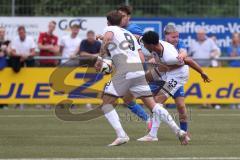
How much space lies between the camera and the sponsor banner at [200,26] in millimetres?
23438

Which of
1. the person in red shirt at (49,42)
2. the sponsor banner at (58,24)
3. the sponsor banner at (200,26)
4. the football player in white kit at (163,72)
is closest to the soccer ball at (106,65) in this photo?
the football player in white kit at (163,72)

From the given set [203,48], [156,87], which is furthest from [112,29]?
[203,48]

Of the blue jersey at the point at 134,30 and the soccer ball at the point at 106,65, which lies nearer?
the soccer ball at the point at 106,65

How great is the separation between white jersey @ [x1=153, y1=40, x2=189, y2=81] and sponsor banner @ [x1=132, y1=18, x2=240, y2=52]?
33.7 feet

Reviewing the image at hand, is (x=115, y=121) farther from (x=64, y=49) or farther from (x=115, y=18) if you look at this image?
(x=64, y=49)

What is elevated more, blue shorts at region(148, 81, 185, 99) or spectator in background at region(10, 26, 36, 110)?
blue shorts at region(148, 81, 185, 99)

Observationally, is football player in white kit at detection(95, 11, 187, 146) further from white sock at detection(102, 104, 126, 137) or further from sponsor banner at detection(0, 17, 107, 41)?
sponsor banner at detection(0, 17, 107, 41)

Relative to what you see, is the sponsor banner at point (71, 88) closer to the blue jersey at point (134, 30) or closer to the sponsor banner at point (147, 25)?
the sponsor banner at point (147, 25)

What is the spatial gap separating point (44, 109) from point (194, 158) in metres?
10.8

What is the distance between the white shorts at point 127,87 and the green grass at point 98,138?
78 cm

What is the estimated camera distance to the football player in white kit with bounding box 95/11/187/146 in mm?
12070

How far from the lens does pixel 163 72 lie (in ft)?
43.4

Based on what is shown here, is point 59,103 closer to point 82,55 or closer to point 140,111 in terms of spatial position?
point 82,55

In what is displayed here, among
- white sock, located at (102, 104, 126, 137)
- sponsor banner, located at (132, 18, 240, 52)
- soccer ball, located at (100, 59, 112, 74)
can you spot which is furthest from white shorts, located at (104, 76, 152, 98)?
sponsor banner, located at (132, 18, 240, 52)
